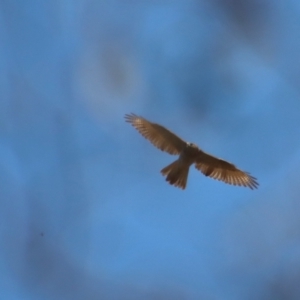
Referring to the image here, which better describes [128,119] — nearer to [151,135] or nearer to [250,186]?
[151,135]

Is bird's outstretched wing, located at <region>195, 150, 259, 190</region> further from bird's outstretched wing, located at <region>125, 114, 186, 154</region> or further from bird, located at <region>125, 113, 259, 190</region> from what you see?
bird's outstretched wing, located at <region>125, 114, 186, 154</region>

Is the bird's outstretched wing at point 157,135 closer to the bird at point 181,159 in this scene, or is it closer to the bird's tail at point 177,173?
the bird at point 181,159

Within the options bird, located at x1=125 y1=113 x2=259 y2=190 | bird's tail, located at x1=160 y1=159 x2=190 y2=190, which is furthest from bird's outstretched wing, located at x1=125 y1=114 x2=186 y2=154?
bird's tail, located at x1=160 y1=159 x2=190 y2=190

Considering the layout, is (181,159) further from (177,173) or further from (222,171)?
(222,171)

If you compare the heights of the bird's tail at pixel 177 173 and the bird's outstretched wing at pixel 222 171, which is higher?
the bird's outstretched wing at pixel 222 171

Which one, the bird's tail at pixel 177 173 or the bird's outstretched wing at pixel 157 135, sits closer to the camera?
the bird's tail at pixel 177 173

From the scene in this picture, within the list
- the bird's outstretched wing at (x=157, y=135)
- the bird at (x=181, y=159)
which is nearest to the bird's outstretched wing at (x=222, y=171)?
the bird at (x=181, y=159)
